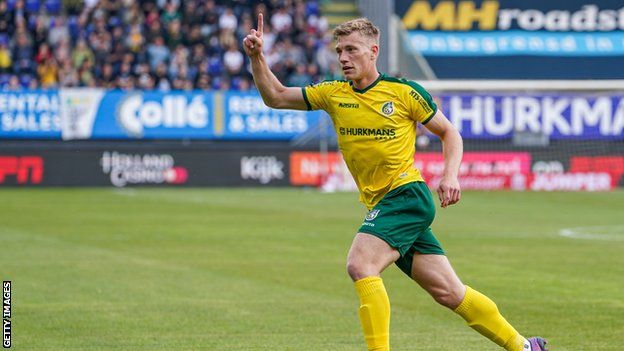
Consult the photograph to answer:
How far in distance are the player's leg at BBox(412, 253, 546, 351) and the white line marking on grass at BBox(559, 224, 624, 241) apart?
1189 centimetres

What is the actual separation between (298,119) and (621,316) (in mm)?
22134

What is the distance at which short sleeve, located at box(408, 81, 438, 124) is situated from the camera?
800cm

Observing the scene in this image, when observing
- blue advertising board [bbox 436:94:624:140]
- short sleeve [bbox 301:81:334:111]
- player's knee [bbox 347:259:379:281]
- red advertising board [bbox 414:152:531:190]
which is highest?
short sleeve [bbox 301:81:334:111]

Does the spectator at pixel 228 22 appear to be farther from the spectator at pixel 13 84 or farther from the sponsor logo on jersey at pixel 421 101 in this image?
the sponsor logo on jersey at pixel 421 101

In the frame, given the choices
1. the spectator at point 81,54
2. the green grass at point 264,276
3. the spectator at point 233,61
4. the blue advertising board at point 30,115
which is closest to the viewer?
the green grass at point 264,276

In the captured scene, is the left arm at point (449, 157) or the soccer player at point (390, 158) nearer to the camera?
the left arm at point (449, 157)

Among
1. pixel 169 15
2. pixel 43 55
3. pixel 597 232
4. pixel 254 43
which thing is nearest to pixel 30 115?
pixel 43 55

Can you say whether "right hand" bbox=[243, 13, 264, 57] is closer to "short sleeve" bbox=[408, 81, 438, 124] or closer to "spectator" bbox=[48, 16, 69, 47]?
"short sleeve" bbox=[408, 81, 438, 124]

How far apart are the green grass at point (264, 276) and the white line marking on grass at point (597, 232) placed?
0.07m

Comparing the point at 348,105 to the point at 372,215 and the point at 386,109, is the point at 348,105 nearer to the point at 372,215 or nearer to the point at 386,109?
the point at 386,109

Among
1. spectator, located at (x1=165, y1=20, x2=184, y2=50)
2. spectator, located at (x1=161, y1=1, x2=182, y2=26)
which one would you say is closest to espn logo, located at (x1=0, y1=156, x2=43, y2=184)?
spectator, located at (x1=165, y1=20, x2=184, y2=50)

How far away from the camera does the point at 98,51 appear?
114ft

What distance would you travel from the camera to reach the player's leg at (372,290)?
7.66 metres

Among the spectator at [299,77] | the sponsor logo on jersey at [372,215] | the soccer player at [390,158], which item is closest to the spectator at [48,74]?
the spectator at [299,77]
